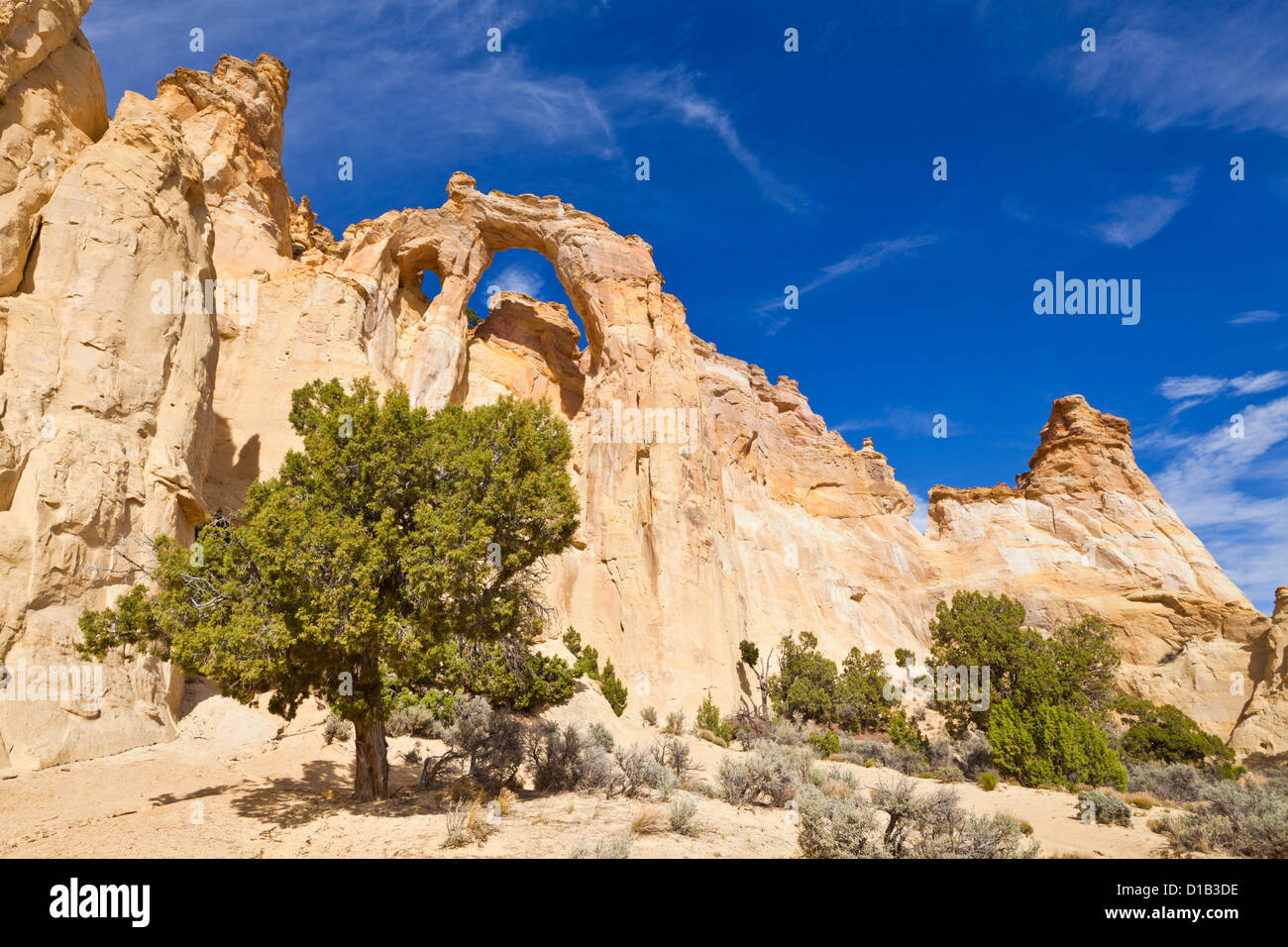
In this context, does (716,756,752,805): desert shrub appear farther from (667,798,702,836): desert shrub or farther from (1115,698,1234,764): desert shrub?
(1115,698,1234,764): desert shrub

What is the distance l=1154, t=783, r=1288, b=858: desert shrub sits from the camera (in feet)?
31.4

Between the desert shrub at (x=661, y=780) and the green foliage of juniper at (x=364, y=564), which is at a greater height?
the green foliage of juniper at (x=364, y=564)

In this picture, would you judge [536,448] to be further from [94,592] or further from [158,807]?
[94,592]

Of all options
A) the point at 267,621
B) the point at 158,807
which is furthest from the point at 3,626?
the point at 267,621

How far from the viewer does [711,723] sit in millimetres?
25297

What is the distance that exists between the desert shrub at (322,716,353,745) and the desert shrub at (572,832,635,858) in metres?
10.4

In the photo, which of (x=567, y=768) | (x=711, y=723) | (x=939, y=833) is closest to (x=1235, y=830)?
(x=939, y=833)

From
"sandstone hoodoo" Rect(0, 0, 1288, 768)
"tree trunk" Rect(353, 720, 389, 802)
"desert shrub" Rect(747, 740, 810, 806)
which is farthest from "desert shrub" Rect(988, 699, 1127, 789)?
"tree trunk" Rect(353, 720, 389, 802)

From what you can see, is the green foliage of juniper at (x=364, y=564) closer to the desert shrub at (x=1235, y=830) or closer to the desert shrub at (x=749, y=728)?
the desert shrub at (x=1235, y=830)

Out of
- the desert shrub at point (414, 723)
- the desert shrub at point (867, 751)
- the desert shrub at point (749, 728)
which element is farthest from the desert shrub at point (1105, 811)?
the desert shrub at point (414, 723)

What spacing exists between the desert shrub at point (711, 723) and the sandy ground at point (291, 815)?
10363 mm

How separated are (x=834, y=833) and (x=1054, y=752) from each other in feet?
47.6

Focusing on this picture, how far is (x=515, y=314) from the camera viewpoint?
41031mm

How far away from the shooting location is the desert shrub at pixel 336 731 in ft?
52.0
